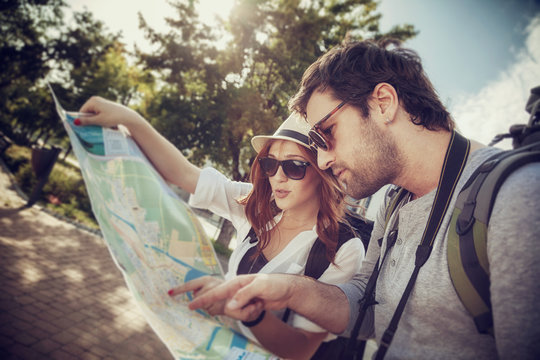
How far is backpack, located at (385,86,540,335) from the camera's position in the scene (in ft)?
3.20

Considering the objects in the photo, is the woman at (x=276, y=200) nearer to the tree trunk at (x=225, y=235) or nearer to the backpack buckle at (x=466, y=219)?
the backpack buckle at (x=466, y=219)

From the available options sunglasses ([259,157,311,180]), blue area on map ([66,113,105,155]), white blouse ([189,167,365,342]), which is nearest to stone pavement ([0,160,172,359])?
white blouse ([189,167,365,342])

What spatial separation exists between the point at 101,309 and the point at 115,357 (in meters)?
1.10

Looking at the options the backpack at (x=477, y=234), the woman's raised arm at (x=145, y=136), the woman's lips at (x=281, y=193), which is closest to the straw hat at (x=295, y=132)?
the woman's lips at (x=281, y=193)

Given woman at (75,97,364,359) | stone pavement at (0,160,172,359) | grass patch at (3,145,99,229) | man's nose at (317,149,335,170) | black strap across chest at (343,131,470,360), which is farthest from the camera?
grass patch at (3,145,99,229)

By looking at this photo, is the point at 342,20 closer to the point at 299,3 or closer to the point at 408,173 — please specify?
the point at 299,3

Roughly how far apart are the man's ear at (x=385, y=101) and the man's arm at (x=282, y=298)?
1.18m

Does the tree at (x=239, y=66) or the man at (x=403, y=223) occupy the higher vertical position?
the tree at (x=239, y=66)

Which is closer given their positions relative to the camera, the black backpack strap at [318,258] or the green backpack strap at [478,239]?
the green backpack strap at [478,239]

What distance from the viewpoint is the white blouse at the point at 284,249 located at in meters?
1.69

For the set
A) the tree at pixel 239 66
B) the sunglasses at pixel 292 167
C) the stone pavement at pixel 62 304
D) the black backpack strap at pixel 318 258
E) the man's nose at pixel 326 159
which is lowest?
the stone pavement at pixel 62 304

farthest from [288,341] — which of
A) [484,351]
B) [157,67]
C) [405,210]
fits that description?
[157,67]

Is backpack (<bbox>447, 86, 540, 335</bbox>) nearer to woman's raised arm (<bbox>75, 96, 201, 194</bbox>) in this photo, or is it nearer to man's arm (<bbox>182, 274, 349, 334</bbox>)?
man's arm (<bbox>182, 274, 349, 334</bbox>)

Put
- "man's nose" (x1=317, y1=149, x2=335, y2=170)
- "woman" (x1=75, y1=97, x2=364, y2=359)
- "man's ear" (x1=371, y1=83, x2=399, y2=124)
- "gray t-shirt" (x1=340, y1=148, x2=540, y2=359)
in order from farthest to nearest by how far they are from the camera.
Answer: "man's nose" (x1=317, y1=149, x2=335, y2=170), "man's ear" (x1=371, y1=83, x2=399, y2=124), "woman" (x1=75, y1=97, x2=364, y2=359), "gray t-shirt" (x1=340, y1=148, x2=540, y2=359)
